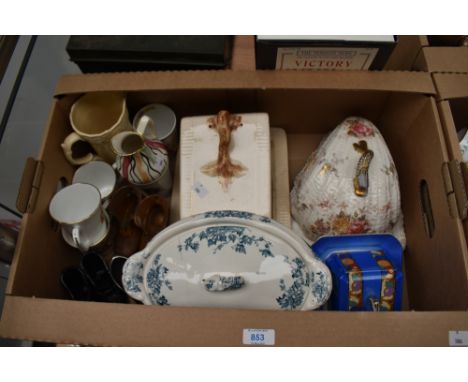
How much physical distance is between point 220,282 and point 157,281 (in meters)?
0.12

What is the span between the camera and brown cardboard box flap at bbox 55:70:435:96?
2.46 feet

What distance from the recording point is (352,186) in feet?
2.49

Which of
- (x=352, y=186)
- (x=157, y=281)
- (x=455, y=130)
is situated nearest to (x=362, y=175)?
(x=352, y=186)

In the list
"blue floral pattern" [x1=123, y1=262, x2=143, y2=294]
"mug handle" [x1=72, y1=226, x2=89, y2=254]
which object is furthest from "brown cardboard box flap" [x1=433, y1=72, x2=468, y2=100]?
"mug handle" [x1=72, y1=226, x2=89, y2=254]

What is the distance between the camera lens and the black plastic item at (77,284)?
77 centimetres

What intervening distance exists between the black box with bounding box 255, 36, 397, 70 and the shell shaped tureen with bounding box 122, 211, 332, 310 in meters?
0.35

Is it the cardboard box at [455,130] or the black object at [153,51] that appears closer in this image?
the cardboard box at [455,130]

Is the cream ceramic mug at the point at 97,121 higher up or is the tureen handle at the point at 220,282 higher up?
the cream ceramic mug at the point at 97,121

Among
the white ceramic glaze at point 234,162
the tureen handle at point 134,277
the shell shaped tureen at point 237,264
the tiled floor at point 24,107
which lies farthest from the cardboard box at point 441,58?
the tiled floor at point 24,107

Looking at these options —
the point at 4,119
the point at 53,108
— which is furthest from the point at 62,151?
the point at 4,119

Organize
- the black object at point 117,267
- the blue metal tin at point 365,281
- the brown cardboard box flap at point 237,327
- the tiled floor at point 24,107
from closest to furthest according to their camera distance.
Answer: the brown cardboard box flap at point 237,327, the blue metal tin at point 365,281, the black object at point 117,267, the tiled floor at point 24,107

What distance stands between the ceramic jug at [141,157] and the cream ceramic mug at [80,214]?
87mm

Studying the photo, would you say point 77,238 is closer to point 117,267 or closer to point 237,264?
point 117,267

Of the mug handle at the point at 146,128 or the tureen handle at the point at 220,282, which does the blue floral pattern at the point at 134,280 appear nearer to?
the tureen handle at the point at 220,282
